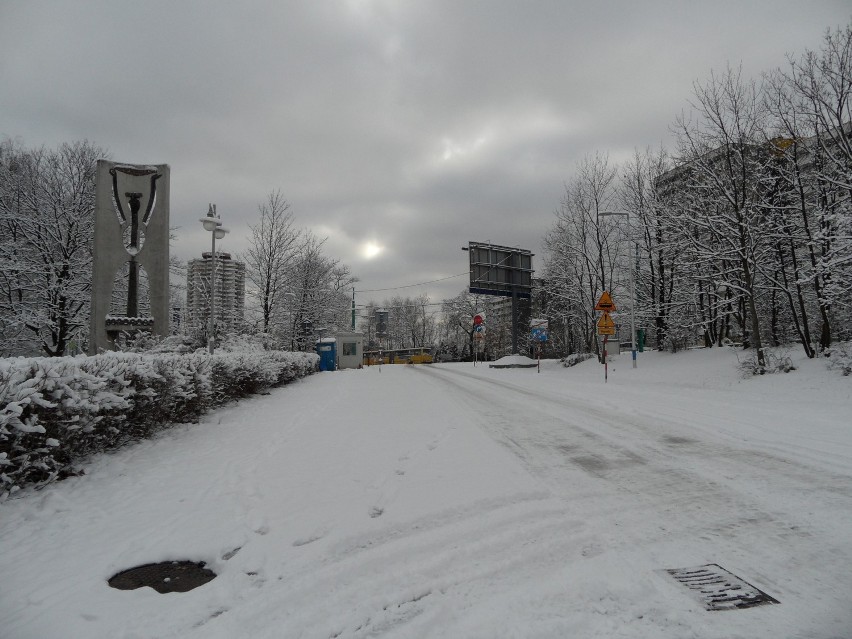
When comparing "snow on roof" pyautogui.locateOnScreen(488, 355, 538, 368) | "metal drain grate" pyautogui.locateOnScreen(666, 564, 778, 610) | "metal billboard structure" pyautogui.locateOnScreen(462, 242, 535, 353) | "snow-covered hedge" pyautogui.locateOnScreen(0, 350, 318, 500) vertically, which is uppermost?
"metal billboard structure" pyautogui.locateOnScreen(462, 242, 535, 353)

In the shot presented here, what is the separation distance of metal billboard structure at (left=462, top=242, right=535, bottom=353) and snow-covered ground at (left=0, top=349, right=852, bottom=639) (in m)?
30.9

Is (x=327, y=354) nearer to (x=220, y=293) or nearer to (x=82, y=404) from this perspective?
(x=220, y=293)

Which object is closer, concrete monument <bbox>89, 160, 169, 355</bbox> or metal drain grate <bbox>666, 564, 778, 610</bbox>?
metal drain grate <bbox>666, 564, 778, 610</bbox>

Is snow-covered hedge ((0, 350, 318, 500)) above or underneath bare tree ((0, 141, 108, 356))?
underneath

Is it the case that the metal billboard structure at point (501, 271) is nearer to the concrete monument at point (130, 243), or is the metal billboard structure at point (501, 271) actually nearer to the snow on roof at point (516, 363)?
the snow on roof at point (516, 363)

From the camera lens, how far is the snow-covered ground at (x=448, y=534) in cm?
229

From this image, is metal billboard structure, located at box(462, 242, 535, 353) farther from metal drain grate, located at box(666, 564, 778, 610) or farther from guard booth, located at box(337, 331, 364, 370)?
metal drain grate, located at box(666, 564, 778, 610)

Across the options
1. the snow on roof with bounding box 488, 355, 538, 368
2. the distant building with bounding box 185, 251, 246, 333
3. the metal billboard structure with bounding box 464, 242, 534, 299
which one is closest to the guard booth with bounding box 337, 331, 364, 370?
the distant building with bounding box 185, 251, 246, 333

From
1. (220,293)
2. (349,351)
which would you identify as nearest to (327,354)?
(349,351)

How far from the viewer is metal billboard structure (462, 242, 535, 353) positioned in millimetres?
37312

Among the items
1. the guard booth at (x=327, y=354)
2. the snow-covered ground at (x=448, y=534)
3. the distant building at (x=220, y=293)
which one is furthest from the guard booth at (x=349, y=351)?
the snow-covered ground at (x=448, y=534)

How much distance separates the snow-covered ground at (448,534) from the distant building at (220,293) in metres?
14.0

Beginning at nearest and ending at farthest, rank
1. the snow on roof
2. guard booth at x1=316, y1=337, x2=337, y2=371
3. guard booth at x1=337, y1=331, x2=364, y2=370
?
the snow on roof < guard booth at x1=316, y1=337, x2=337, y2=371 < guard booth at x1=337, y1=331, x2=364, y2=370

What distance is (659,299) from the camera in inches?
950
